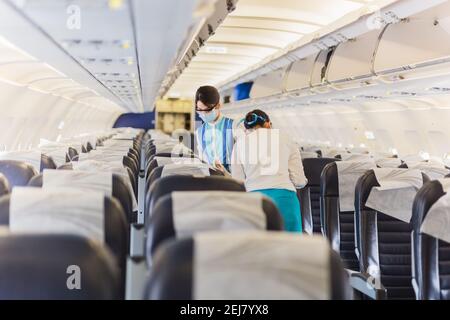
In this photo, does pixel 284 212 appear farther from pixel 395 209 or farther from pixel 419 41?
pixel 419 41

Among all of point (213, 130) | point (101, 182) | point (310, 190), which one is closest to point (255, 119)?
point (213, 130)

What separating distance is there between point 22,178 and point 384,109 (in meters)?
9.76

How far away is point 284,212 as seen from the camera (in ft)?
17.0

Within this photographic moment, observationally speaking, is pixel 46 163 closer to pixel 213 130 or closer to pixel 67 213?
pixel 213 130

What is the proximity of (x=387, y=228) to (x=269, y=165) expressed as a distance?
1.11 m

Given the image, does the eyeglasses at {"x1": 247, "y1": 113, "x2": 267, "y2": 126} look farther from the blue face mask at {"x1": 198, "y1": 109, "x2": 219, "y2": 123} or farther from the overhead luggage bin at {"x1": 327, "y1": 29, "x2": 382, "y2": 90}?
the overhead luggage bin at {"x1": 327, "y1": 29, "x2": 382, "y2": 90}

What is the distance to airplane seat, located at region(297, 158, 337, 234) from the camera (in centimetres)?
727

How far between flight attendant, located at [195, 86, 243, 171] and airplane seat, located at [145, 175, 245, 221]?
1683mm

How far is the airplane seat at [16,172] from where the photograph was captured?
18.3ft

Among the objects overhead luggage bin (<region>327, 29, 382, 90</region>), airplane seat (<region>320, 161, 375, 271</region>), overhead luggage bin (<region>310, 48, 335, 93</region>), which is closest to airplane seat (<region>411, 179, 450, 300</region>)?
airplane seat (<region>320, 161, 375, 271</region>)
